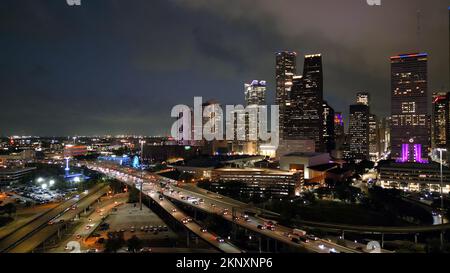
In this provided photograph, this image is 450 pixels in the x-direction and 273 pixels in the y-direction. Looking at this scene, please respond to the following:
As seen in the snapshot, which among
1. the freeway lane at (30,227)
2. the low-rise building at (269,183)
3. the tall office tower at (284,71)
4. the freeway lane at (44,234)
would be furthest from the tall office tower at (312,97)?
the freeway lane at (30,227)

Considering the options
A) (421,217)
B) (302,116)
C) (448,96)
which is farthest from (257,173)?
(448,96)

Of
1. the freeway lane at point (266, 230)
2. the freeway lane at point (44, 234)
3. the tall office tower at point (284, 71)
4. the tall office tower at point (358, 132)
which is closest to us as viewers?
the freeway lane at point (266, 230)

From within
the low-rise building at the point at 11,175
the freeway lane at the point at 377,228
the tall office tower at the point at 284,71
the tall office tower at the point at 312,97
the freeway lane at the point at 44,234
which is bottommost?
the freeway lane at the point at 377,228

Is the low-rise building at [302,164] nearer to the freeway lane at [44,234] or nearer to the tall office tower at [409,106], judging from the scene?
the freeway lane at [44,234]

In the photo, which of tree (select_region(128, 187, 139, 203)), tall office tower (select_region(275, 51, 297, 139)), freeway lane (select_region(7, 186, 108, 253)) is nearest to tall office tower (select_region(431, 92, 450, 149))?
tall office tower (select_region(275, 51, 297, 139))

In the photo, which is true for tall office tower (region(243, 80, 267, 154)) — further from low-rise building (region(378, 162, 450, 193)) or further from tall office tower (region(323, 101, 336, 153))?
low-rise building (region(378, 162, 450, 193))

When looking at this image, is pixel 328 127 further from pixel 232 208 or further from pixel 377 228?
pixel 232 208
